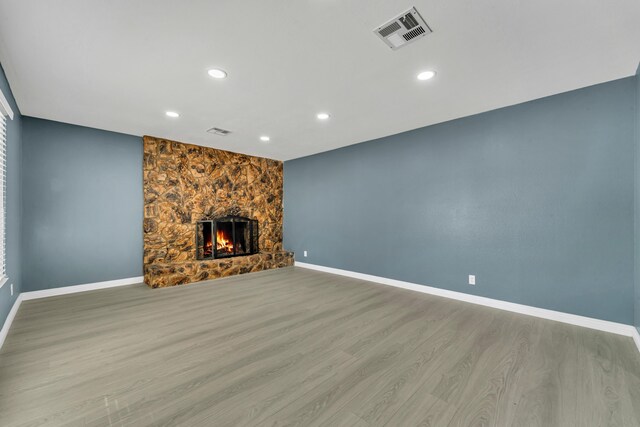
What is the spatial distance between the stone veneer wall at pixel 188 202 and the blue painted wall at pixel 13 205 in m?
1.40

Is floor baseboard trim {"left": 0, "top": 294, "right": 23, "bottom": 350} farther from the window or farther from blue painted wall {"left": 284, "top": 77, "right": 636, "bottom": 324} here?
blue painted wall {"left": 284, "top": 77, "right": 636, "bottom": 324}

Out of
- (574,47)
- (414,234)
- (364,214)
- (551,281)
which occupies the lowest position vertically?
(551,281)

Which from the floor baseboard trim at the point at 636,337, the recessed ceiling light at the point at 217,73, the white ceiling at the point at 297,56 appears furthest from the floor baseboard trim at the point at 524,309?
the recessed ceiling light at the point at 217,73

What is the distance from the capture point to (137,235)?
4.40 meters

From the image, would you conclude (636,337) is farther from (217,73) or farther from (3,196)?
(3,196)

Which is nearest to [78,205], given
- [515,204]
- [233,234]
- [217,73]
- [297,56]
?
[233,234]

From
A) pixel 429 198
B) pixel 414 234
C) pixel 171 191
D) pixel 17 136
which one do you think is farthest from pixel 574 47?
pixel 17 136

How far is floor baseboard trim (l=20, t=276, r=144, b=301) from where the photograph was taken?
11.7 feet

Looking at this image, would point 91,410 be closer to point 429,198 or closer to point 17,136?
point 17,136

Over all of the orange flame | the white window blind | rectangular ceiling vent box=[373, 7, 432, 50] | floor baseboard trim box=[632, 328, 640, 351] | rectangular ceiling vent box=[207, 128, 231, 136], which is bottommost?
floor baseboard trim box=[632, 328, 640, 351]

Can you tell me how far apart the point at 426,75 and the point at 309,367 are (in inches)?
107

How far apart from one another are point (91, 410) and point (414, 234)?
3.86 metres

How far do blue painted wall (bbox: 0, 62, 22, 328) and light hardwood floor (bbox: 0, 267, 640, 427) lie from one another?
1.07 ft

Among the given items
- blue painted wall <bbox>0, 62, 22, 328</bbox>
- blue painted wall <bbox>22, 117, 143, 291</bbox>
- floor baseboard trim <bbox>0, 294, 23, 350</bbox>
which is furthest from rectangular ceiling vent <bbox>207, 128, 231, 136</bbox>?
floor baseboard trim <bbox>0, 294, 23, 350</bbox>
